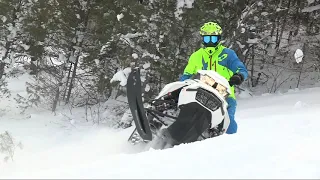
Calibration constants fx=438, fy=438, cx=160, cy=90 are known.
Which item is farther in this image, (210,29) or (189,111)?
(210,29)

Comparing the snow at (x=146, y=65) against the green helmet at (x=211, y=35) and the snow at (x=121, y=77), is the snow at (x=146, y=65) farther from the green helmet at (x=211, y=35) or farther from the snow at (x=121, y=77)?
the green helmet at (x=211, y=35)

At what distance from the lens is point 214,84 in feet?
15.5

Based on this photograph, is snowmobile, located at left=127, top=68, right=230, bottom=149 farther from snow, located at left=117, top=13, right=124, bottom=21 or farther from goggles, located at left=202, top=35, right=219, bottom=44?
snow, located at left=117, top=13, right=124, bottom=21

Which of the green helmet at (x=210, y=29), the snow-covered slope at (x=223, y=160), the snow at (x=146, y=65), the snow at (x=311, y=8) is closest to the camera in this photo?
the snow-covered slope at (x=223, y=160)

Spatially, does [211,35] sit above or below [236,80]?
above

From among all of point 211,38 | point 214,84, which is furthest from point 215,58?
point 214,84

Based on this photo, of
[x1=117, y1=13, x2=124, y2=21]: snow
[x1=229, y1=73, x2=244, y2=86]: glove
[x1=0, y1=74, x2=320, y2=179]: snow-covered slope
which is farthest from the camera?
[x1=117, y1=13, x2=124, y2=21]: snow

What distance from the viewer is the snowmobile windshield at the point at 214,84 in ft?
15.4

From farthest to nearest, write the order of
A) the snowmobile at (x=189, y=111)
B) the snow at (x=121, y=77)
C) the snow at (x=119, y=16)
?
the snow at (x=119, y=16)
the snow at (x=121, y=77)
the snowmobile at (x=189, y=111)

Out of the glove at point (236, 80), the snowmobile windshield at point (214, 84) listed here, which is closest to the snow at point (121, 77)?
the glove at point (236, 80)

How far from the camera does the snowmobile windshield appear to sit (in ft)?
15.4

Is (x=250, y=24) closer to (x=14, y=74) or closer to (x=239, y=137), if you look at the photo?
(x=14, y=74)

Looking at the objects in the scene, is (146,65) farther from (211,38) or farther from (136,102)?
(136,102)

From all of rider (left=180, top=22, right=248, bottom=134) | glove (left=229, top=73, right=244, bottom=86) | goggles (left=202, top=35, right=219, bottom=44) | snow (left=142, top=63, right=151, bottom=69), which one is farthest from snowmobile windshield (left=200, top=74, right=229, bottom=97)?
snow (left=142, top=63, right=151, bottom=69)
